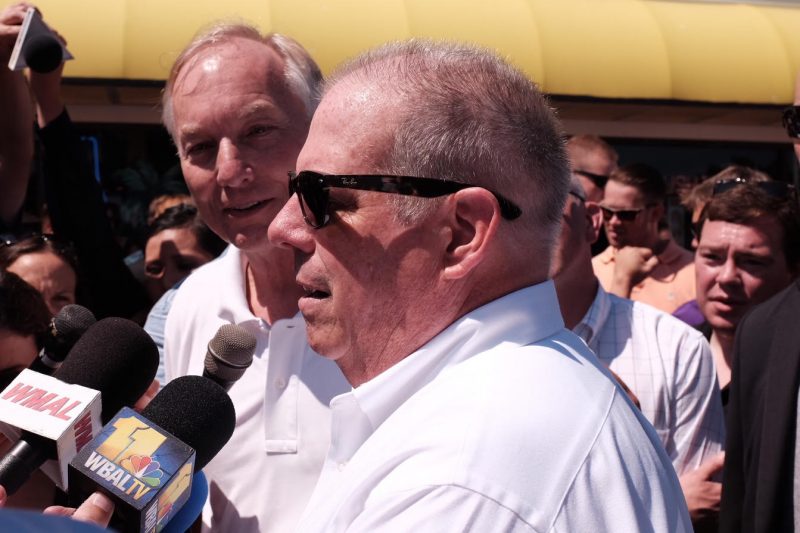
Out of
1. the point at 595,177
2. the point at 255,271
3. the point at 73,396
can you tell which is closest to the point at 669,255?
the point at 595,177

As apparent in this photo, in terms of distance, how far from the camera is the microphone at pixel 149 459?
143 centimetres

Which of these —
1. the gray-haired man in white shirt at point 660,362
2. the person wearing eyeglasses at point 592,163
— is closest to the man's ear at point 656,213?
the person wearing eyeglasses at point 592,163

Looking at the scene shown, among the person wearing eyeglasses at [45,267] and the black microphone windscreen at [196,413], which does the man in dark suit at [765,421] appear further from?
the person wearing eyeglasses at [45,267]

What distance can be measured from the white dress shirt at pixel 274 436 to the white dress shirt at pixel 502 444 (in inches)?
28.2

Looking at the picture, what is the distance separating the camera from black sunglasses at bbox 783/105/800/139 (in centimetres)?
286

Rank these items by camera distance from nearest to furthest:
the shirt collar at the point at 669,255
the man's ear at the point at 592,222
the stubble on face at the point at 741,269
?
the man's ear at the point at 592,222
the stubble on face at the point at 741,269
the shirt collar at the point at 669,255

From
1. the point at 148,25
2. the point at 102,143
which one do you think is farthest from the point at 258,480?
the point at 102,143

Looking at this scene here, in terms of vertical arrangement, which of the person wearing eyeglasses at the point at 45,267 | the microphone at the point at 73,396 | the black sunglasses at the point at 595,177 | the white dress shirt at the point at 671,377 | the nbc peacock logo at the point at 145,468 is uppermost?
the nbc peacock logo at the point at 145,468

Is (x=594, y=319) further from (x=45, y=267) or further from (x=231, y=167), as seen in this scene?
(x=45, y=267)

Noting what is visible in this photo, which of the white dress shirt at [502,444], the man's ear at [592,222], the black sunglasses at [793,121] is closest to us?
the white dress shirt at [502,444]

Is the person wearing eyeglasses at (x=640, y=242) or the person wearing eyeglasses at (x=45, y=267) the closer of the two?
the person wearing eyeglasses at (x=45, y=267)

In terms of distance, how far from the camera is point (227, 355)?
1.97 m

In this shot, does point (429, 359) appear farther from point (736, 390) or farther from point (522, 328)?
point (736, 390)

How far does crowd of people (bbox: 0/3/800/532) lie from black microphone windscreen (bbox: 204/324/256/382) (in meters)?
0.18
